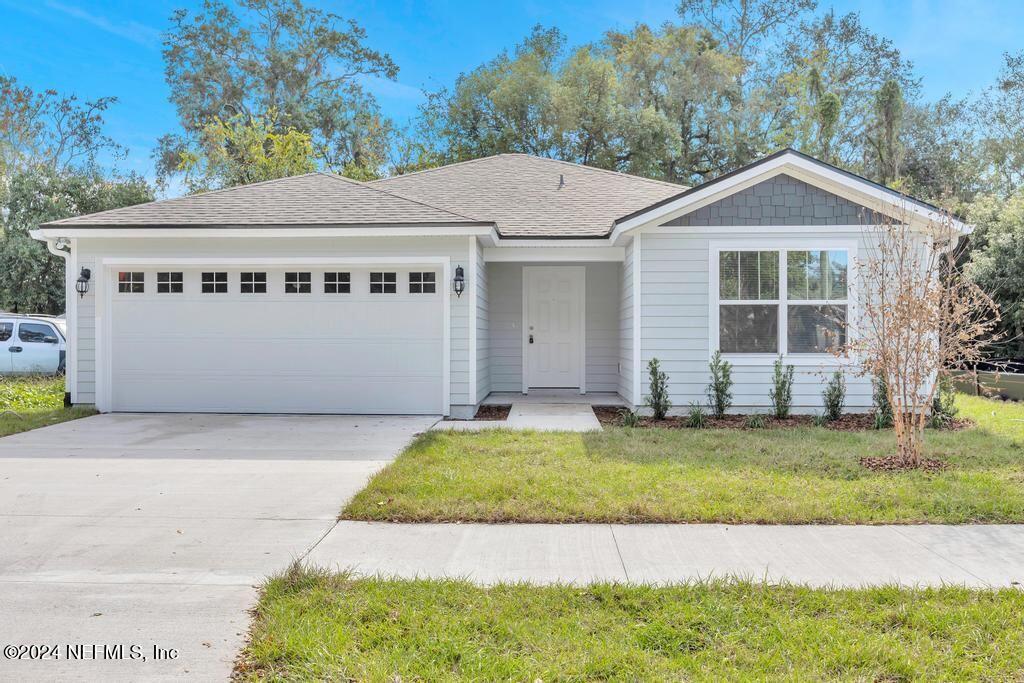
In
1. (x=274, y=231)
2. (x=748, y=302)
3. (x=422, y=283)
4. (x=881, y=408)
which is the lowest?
(x=881, y=408)

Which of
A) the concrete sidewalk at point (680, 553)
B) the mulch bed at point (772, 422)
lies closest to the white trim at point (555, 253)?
the mulch bed at point (772, 422)

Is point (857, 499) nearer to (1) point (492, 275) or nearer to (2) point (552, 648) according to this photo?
(2) point (552, 648)

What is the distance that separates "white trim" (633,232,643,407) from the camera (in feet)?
31.7

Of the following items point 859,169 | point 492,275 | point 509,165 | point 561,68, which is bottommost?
point 492,275

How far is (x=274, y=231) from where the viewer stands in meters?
9.50

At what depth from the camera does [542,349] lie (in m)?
12.5

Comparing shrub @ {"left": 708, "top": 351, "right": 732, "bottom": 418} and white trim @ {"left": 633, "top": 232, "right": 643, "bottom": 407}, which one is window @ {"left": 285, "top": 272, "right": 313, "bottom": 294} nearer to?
white trim @ {"left": 633, "top": 232, "right": 643, "bottom": 407}

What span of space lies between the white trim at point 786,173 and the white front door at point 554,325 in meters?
2.91

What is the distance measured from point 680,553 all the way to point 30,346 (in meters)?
15.1

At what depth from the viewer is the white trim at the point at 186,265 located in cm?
972

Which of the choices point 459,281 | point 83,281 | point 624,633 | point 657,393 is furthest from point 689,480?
point 83,281

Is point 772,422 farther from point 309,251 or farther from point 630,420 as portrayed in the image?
point 309,251

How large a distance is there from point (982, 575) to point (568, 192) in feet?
34.6

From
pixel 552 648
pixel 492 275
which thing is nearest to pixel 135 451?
pixel 552 648
